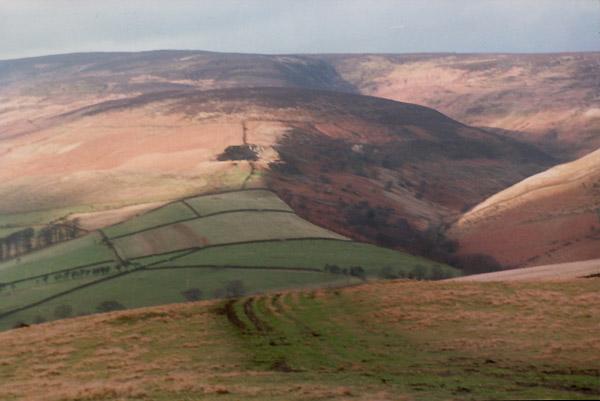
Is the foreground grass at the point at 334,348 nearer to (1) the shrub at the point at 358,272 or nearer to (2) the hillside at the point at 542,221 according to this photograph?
(1) the shrub at the point at 358,272

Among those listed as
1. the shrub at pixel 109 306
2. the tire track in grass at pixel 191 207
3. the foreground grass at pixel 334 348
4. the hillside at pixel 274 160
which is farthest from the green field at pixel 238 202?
the foreground grass at pixel 334 348

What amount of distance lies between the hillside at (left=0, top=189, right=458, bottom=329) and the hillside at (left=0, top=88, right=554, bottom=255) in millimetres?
7422

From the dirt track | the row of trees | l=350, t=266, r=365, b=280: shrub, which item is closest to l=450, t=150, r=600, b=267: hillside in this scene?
l=350, t=266, r=365, b=280: shrub

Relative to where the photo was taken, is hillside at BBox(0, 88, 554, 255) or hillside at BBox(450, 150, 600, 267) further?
hillside at BBox(0, 88, 554, 255)

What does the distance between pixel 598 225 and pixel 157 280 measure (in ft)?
158

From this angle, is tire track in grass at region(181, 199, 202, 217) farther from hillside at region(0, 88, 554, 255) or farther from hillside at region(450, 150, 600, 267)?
hillside at region(450, 150, 600, 267)

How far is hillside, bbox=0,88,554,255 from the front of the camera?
10856cm

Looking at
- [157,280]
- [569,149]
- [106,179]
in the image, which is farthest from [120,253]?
[569,149]

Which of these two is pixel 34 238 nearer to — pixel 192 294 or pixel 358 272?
pixel 192 294

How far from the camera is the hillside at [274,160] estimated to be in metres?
109

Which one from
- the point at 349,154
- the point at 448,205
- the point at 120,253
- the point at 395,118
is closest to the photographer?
the point at 120,253

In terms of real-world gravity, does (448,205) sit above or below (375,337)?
below

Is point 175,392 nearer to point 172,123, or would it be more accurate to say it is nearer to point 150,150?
point 150,150

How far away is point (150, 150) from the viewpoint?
444 ft
